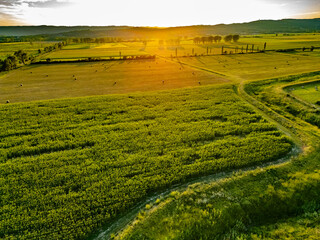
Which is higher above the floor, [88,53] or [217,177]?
[88,53]

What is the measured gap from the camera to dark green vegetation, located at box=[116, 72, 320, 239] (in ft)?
46.9

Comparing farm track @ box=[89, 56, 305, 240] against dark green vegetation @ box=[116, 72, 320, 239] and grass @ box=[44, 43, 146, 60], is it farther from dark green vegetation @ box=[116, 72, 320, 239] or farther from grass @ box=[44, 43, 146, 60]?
grass @ box=[44, 43, 146, 60]

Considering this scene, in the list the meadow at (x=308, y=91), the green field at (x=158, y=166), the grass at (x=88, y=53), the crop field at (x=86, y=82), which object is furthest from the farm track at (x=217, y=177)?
the grass at (x=88, y=53)

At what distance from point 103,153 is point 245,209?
53.9ft

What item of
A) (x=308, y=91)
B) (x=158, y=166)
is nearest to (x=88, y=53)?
(x=308, y=91)

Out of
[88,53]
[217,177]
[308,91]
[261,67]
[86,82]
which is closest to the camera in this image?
[217,177]

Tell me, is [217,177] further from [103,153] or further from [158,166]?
[103,153]

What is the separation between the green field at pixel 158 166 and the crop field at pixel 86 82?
10.6 metres

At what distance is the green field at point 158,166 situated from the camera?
15.1m

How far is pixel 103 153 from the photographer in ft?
76.3

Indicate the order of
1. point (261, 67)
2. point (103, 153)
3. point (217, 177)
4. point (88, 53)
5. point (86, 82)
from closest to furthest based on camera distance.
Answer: point (217, 177), point (103, 153), point (86, 82), point (261, 67), point (88, 53)

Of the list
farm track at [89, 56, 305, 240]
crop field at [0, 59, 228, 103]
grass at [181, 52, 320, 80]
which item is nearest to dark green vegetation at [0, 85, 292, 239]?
farm track at [89, 56, 305, 240]

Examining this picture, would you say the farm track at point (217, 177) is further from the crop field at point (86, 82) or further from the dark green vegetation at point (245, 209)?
the crop field at point (86, 82)

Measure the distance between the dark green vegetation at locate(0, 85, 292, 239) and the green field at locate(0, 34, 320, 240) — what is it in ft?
0.36
